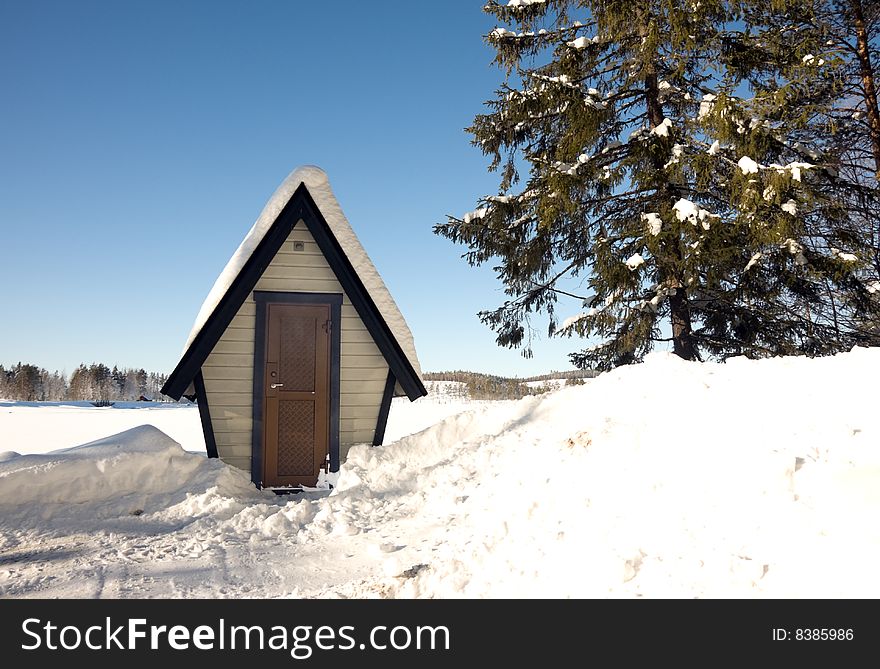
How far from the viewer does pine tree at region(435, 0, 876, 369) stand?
30.5 feet

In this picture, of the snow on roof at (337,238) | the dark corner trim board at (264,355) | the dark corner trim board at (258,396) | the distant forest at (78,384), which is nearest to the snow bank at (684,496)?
the dark corner trim board at (264,355)

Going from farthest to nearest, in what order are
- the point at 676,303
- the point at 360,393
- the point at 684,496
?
the point at 676,303
the point at 360,393
the point at 684,496

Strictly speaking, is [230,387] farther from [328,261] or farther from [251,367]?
[328,261]

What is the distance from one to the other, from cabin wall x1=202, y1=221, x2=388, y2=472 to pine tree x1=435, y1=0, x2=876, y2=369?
176 inches

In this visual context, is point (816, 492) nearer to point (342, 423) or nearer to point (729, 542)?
point (729, 542)

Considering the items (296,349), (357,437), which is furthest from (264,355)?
(357,437)

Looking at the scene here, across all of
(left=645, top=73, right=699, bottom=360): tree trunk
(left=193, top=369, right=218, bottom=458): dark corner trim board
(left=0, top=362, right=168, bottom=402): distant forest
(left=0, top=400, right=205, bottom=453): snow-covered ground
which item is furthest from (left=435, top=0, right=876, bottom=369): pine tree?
(left=0, top=362, right=168, bottom=402): distant forest

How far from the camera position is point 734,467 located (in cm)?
425

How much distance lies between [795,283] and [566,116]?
5.54m

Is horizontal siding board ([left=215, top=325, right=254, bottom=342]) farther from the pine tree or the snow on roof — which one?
the pine tree

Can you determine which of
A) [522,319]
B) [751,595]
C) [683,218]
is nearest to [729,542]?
[751,595]

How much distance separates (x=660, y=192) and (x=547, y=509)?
8.30 meters

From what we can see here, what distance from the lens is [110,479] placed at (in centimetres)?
731

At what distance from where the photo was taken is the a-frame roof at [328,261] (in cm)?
834
